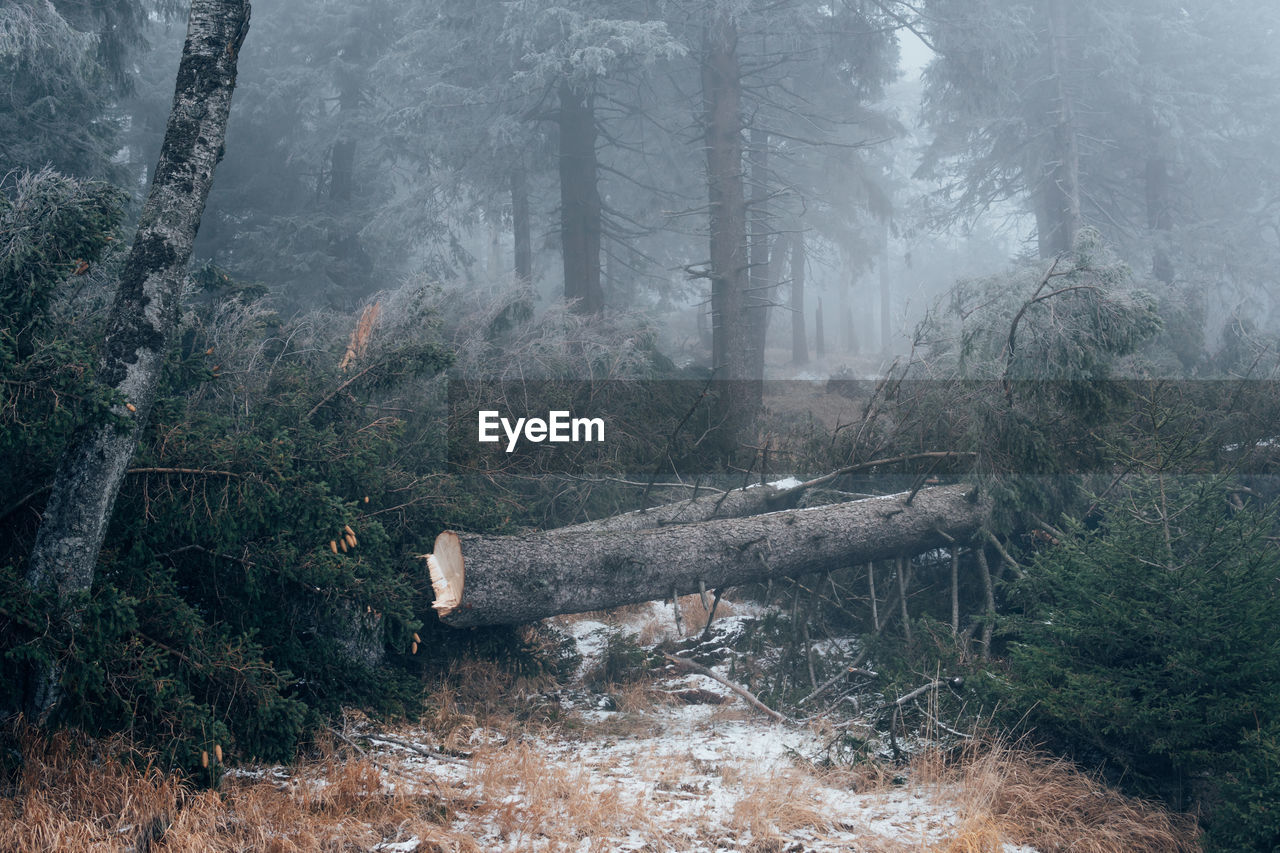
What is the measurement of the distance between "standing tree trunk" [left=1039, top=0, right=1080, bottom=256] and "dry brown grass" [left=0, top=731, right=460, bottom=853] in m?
18.3

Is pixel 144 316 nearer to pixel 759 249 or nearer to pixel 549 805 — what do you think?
pixel 549 805

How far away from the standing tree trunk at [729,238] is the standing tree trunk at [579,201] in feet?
10.5

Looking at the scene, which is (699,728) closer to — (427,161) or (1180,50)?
(427,161)

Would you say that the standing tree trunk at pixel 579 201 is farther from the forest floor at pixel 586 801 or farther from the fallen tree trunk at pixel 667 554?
the forest floor at pixel 586 801

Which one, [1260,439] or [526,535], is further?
[1260,439]

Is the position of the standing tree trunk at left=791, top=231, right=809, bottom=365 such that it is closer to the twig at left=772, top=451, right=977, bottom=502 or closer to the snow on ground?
the twig at left=772, top=451, right=977, bottom=502

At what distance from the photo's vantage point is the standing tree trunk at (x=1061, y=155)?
18.4m

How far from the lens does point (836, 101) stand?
20.2 meters

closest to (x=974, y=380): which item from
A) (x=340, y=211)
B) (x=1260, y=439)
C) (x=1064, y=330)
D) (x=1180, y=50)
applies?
(x=1064, y=330)

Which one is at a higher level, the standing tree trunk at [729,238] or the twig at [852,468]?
the standing tree trunk at [729,238]

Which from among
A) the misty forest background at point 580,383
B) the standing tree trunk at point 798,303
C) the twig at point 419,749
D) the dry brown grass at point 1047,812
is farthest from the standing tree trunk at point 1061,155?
the twig at point 419,749

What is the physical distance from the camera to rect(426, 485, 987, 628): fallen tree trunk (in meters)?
6.03

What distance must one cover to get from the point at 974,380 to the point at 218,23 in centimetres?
617

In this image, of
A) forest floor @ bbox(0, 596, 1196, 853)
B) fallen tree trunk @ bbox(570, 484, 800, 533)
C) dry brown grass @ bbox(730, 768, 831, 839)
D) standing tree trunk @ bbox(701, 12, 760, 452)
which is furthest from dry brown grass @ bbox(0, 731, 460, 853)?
standing tree trunk @ bbox(701, 12, 760, 452)
